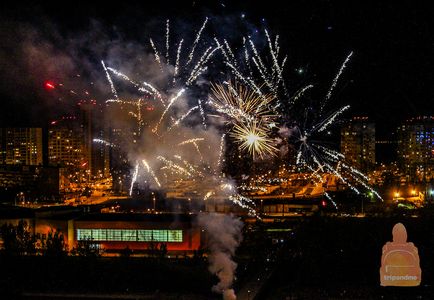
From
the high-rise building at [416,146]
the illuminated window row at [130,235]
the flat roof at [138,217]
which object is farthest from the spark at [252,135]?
the high-rise building at [416,146]

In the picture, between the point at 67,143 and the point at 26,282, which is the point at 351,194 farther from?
the point at 67,143

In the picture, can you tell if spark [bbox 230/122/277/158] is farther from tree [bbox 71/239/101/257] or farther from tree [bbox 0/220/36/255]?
tree [bbox 0/220/36/255]

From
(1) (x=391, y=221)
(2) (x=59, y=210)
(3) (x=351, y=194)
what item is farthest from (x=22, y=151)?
(1) (x=391, y=221)

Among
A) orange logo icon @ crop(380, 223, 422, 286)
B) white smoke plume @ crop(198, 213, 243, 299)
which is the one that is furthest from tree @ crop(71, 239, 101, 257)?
orange logo icon @ crop(380, 223, 422, 286)

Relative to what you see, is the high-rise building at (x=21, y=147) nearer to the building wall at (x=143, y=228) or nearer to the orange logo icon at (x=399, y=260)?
the building wall at (x=143, y=228)

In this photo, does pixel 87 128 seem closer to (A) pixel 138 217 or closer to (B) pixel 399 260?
(A) pixel 138 217
